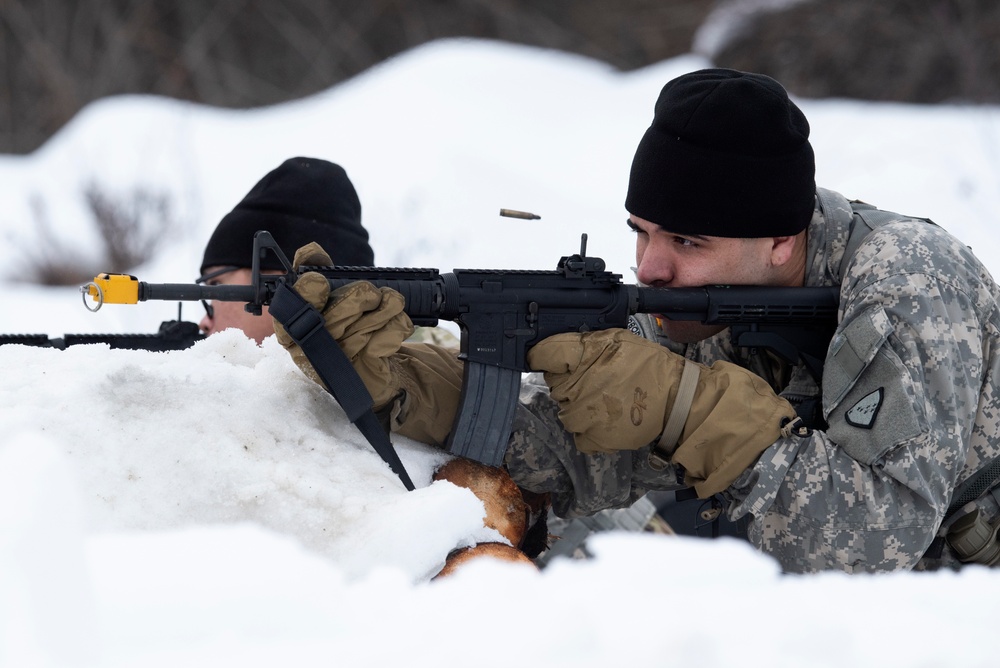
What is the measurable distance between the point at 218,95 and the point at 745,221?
10.2 metres

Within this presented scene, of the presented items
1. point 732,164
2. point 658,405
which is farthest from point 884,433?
point 732,164

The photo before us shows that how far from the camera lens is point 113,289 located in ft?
6.15

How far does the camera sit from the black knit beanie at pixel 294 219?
132 inches

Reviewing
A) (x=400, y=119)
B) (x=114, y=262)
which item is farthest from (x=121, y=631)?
(x=400, y=119)

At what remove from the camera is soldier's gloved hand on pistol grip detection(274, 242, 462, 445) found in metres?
1.96

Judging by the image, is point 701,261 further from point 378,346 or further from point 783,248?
point 378,346

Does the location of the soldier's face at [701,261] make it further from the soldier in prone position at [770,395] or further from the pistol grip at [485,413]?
the pistol grip at [485,413]

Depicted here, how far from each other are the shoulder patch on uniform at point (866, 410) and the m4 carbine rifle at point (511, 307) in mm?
275

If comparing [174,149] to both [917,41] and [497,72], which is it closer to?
[497,72]

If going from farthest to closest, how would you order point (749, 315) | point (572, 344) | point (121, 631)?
point (749, 315), point (572, 344), point (121, 631)

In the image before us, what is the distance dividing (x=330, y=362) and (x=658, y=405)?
27.1 inches

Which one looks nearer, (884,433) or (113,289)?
(113,289)

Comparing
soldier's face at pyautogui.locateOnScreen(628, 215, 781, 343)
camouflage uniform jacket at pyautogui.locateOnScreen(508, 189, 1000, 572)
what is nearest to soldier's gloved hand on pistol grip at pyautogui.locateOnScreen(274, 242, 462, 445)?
camouflage uniform jacket at pyautogui.locateOnScreen(508, 189, 1000, 572)

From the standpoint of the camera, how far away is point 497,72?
30.6 ft
